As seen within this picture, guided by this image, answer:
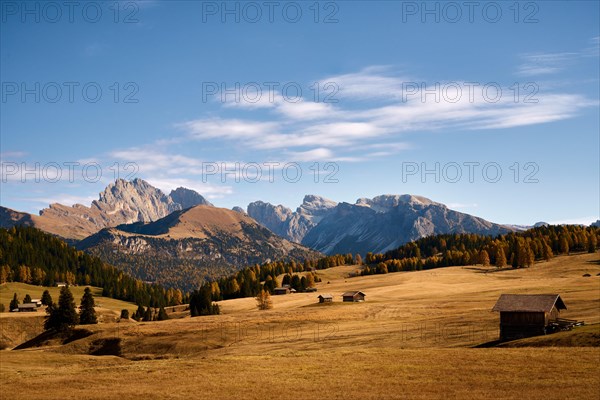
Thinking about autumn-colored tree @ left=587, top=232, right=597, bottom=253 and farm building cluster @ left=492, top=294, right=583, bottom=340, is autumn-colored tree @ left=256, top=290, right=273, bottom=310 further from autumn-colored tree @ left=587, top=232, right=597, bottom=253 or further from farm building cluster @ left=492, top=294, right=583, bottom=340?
autumn-colored tree @ left=587, top=232, right=597, bottom=253

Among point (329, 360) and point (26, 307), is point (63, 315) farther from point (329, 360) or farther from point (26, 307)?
point (329, 360)

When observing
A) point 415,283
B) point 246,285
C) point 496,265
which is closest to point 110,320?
point 246,285

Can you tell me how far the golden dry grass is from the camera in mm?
44500

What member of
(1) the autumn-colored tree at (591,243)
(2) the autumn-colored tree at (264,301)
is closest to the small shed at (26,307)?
(2) the autumn-colored tree at (264,301)

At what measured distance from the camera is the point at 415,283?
170m

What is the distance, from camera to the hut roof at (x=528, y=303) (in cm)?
7075

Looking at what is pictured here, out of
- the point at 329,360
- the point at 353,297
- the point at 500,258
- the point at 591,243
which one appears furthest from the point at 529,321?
the point at 591,243

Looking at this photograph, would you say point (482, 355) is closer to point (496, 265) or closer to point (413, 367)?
point (413, 367)

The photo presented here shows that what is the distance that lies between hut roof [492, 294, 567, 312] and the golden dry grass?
398cm

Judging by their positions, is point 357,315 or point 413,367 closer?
point 413,367

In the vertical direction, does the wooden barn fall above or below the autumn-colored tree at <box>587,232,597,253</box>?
below

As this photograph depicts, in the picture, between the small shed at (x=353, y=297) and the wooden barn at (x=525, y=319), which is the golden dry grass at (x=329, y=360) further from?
the small shed at (x=353, y=297)

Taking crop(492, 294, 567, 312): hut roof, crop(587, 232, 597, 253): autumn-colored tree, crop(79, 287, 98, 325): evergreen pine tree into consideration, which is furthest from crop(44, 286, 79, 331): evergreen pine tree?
crop(587, 232, 597, 253): autumn-colored tree

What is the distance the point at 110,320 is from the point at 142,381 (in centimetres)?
10100
